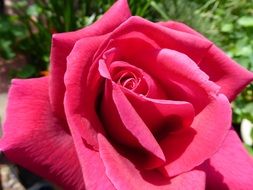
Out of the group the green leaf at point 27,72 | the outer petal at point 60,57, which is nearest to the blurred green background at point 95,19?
the green leaf at point 27,72

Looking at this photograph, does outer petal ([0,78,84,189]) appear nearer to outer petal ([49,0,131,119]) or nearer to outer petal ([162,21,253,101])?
outer petal ([49,0,131,119])

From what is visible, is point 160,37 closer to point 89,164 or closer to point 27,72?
point 89,164

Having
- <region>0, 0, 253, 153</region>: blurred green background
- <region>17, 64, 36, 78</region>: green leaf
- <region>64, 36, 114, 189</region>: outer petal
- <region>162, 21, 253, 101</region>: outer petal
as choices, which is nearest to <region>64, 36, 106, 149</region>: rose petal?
<region>64, 36, 114, 189</region>: outer petal

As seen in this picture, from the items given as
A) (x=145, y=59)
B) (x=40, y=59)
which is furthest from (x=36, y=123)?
(x=40, y=59)

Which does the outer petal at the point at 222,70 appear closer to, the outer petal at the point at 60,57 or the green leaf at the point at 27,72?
the outer petal at the point at 60,57

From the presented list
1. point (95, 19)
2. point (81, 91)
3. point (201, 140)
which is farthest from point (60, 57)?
point (95, 19)

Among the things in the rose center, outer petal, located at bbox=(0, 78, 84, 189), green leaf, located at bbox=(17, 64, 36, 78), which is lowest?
green leaf, located at bbox=(17, 64, 36, 78)

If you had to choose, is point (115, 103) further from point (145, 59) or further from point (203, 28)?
point (203, 28)
